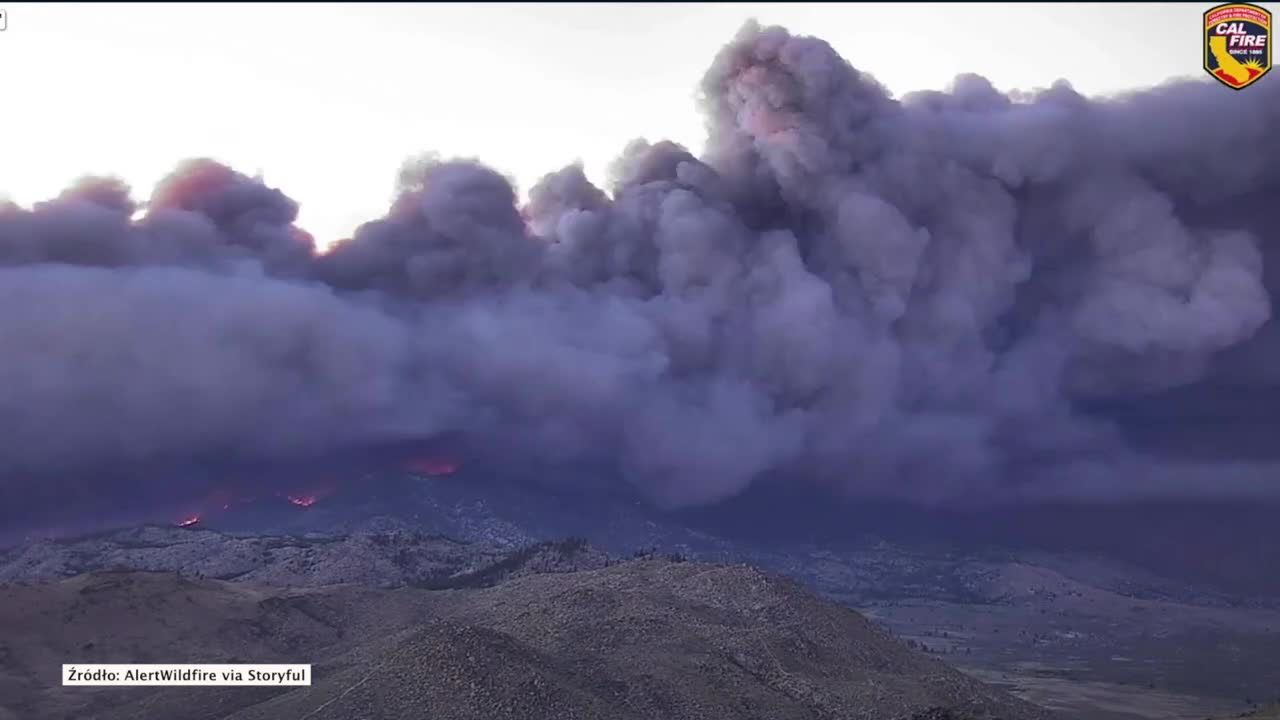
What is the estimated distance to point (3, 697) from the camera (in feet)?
336

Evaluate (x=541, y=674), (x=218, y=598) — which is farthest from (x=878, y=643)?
(x=218, y=598)

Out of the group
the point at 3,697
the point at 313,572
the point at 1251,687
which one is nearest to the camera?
the point at 3,697

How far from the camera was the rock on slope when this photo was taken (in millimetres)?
85688

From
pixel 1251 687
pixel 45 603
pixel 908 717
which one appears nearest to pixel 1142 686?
pixel 1251 687

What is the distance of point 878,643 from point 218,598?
84243 millimetres

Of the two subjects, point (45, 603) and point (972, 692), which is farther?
point (45, 603)

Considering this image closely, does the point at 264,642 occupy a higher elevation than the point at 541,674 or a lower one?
lower

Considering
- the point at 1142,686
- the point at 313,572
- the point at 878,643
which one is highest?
the point at 878,643

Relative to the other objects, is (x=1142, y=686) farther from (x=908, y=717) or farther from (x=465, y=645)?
(x=465, y=645)

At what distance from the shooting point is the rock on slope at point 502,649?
85.7 m

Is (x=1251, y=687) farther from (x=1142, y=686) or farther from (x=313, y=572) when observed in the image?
(x=313, y=572)

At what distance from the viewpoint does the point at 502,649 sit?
Result: 89.4 meters

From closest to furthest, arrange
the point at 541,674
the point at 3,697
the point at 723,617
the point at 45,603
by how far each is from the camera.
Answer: the point at 541,674 → the point at 3,697 → the point at 723,617 → the point at 45,603

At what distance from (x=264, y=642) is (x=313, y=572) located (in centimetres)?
7137
